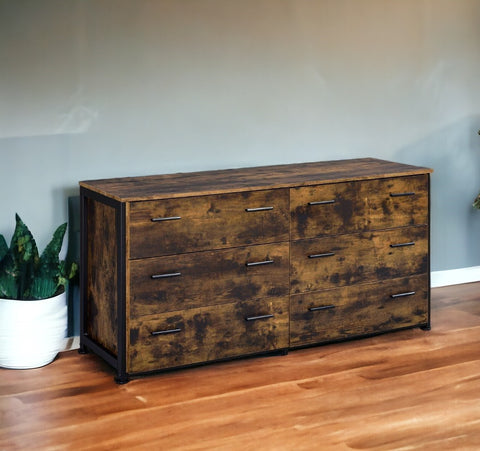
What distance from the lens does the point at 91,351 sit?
3582mm

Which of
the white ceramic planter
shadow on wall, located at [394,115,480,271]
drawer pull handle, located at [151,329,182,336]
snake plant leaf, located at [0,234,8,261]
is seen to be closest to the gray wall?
A: shadow on wall, located at [394,115,480,271]

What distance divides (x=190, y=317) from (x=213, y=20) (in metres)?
1.30

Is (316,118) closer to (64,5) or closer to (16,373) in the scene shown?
(64,5)

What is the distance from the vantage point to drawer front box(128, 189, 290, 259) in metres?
3.20

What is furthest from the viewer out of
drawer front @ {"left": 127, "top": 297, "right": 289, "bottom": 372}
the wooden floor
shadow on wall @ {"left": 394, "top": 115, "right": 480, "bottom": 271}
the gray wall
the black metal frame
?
shadow on wall @ {"left": 394, "top": 115, "right": 480, "bottom": 271}

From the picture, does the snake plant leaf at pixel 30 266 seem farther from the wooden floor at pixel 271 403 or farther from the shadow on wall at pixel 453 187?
the shadow on wall at pixel 453 187

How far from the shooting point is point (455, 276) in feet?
15.1

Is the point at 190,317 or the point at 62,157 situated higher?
the point at 62,157

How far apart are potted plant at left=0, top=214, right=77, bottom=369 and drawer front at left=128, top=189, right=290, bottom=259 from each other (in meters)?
0.40

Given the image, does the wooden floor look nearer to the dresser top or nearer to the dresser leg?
the dresser leg

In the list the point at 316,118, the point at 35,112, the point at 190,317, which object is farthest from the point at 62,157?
the point at 316,118

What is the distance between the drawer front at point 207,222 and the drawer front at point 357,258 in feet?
0.52

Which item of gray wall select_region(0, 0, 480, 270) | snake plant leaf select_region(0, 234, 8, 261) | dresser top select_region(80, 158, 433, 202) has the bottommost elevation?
snake plant leaf select_region(0, 234, 8, 261)

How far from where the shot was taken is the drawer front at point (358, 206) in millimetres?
3494
